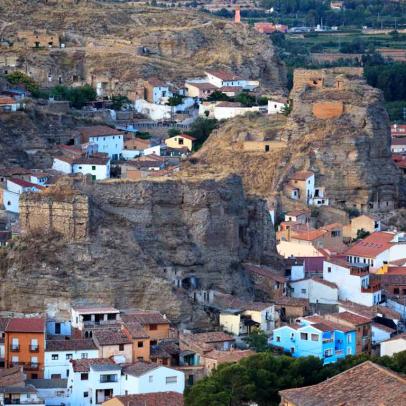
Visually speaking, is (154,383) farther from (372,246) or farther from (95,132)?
(95,132)

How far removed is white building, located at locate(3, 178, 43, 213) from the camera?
5519 cm

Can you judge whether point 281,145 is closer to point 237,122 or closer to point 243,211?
point 237,122

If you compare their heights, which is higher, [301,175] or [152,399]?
[152,399]

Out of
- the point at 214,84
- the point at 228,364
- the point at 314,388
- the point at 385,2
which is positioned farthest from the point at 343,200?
the point at 385,2

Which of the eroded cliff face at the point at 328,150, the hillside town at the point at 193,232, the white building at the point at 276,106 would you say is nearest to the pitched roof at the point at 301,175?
the hillside town at the point at 193,232

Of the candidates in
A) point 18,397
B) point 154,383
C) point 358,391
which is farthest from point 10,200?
point 358,391

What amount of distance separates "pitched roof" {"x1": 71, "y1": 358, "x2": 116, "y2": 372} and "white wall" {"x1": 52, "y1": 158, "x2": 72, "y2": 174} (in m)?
17.9

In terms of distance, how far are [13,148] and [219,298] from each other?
16177 mm

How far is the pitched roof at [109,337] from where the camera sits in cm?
4478

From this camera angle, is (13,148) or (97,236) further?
(13,148)

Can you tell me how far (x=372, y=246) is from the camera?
5719 centimetres

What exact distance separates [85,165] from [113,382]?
18930mm

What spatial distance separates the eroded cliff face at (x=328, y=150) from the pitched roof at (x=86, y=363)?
→ 21.3 m

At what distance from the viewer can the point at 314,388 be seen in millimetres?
36156
